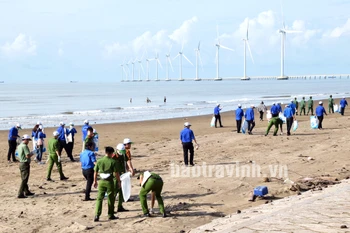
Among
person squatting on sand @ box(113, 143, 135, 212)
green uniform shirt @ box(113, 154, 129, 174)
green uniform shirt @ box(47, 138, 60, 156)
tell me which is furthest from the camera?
green uniform shirt @ box(47, 138, 60, 156)

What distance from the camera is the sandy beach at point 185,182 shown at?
10008 mm

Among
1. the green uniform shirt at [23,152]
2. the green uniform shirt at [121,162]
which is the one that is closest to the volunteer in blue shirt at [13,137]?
the green uniform shirt at [23,152]

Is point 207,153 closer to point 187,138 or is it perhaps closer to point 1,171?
point 187,138

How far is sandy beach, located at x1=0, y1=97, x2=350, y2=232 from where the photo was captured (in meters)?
10.0

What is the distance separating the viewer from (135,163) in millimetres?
17297

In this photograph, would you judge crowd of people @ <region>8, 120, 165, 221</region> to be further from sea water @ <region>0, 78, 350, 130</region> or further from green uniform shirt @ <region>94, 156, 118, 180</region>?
sea water @ <region>0, 78, 350, 130</region>

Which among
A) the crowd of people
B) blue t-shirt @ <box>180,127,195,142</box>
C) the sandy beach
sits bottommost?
the sandy beach

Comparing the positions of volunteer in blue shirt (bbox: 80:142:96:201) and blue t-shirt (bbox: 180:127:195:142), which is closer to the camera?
volunteer in blue shirt (bbox: 80:142:96:201)

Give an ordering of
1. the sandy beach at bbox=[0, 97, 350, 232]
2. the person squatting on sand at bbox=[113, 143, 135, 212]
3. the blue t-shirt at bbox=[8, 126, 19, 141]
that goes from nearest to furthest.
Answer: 1. the sandy beach at bbox=[0, 97, 350, 232]
2. the person squatting on sand at bbox=[113, 143, 135, 212]
3. the blue t-shirt at bbox=[8, 126, 19, 141]

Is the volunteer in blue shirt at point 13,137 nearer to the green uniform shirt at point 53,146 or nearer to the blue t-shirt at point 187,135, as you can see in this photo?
the green uniform shirt at point 53,146

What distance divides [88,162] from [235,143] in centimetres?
1079

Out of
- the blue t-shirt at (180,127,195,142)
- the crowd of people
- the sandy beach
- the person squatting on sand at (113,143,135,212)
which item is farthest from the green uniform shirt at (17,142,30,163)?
the blue t-shirt at (180,127,195,142)

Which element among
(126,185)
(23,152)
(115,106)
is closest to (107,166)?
(126,185)

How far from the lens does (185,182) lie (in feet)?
44.3
